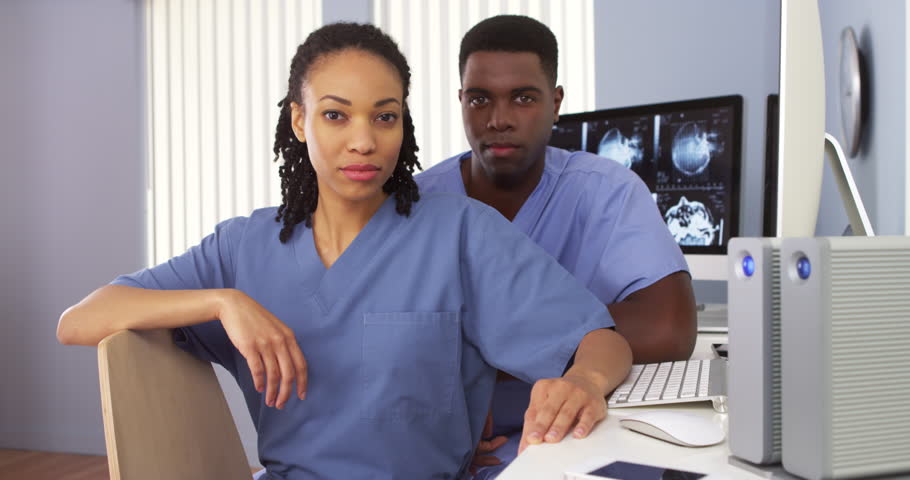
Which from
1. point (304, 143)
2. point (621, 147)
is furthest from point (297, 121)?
point (621, 147)

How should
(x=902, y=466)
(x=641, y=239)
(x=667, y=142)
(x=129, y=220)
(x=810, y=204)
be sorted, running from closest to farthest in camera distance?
(x=902, y=466)
(x=810, y=204)
(x=641, y=239)
(x=667, y=142)
(x=129, y=220)

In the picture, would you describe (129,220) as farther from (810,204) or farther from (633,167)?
(810,204)

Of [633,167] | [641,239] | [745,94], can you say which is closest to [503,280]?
[641,239]

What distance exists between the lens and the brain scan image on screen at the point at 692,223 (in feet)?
5.91

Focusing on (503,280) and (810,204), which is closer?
(810,204)

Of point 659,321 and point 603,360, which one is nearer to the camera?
point 603,360

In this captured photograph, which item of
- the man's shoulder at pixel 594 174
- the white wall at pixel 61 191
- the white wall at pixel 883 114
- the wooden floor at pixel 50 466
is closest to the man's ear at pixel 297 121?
the man's shoulder at pixel 594 174

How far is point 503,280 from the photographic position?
102 cm

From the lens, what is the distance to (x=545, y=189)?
56.1 inches

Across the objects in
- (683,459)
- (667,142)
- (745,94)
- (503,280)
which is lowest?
(683,459)

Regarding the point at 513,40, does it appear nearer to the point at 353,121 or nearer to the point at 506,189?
the point at 506,189

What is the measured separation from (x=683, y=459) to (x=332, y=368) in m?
0.49

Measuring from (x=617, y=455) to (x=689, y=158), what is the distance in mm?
1262

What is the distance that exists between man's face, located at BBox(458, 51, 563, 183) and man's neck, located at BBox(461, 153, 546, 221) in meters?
0.01
